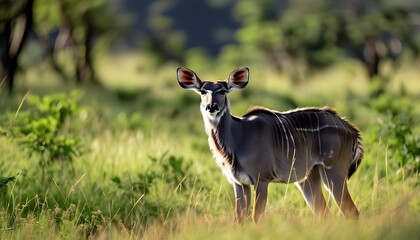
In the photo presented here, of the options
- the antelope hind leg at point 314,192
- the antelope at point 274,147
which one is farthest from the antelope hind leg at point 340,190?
the antelope hind leg at point 314,192

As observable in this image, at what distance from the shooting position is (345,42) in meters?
31.4

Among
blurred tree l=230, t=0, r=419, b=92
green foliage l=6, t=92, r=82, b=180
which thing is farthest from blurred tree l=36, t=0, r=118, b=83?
green foliage l=6, t=92, r=82, b=180

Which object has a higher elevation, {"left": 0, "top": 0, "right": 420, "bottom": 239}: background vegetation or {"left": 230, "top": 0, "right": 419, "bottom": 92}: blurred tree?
{"left": 230, "top": 0, "right": 419, "bottom": 92}: blurred tree

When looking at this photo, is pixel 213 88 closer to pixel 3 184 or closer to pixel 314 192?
pixel 314 192

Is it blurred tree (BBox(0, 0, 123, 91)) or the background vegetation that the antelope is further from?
blurred tree (BBox(0, 0, 123, 91))

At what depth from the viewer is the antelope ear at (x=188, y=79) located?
6996 millimetres

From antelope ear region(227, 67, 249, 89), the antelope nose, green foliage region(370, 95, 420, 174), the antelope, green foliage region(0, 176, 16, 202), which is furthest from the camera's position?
green foliage region(370, 95, 420, 174)

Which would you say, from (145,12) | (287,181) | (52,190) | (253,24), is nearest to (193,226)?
(287,181)

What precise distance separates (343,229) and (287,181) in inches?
A: 59.9

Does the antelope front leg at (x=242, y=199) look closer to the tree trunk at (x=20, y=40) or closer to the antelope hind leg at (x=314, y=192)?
the antelope hind leg at (x=314, y=192)

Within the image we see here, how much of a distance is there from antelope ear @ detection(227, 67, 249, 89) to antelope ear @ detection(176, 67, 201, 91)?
267 millimetres

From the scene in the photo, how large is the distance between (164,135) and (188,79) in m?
5.47

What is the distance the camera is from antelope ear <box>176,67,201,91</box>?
7.00m

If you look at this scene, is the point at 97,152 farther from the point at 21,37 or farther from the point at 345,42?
the point at 345,42
